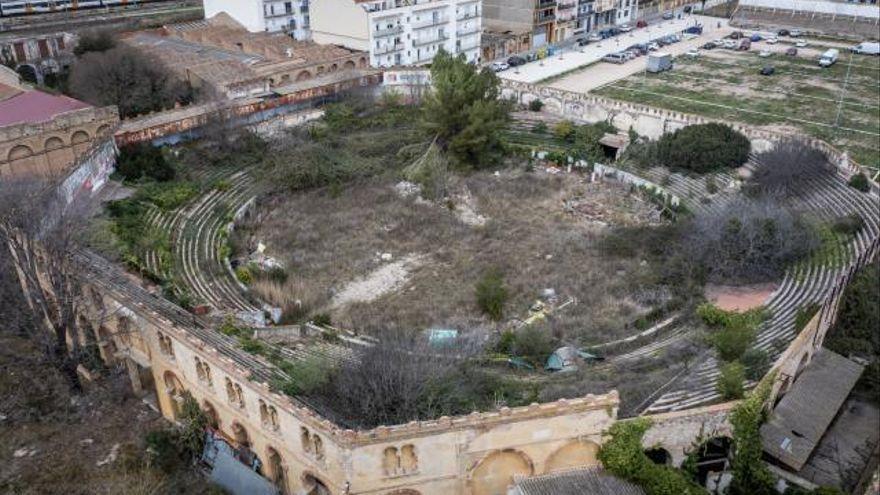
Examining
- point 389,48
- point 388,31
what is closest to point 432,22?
point 388,31

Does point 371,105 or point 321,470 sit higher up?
point 371,105

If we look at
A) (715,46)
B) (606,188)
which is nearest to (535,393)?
(606,188)

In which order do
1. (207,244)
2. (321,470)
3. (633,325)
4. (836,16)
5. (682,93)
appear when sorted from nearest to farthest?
(321,470) → (633,325) → (207,244) → (682,93) → (836,16)

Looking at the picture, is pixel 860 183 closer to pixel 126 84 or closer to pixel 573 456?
pixel 573 456

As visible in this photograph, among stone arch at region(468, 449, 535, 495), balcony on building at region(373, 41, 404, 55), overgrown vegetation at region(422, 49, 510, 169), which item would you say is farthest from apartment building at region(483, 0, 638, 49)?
stone arch at region(468, 449, 535, 495)

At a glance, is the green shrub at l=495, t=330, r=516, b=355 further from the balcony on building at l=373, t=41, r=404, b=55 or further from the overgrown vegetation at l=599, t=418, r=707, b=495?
the balcony on building at l=373, t=41, r=404, b=55

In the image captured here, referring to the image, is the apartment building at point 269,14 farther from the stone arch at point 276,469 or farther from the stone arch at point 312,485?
the stone arch at point 312,485

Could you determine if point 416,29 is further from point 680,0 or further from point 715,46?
point 680,0
